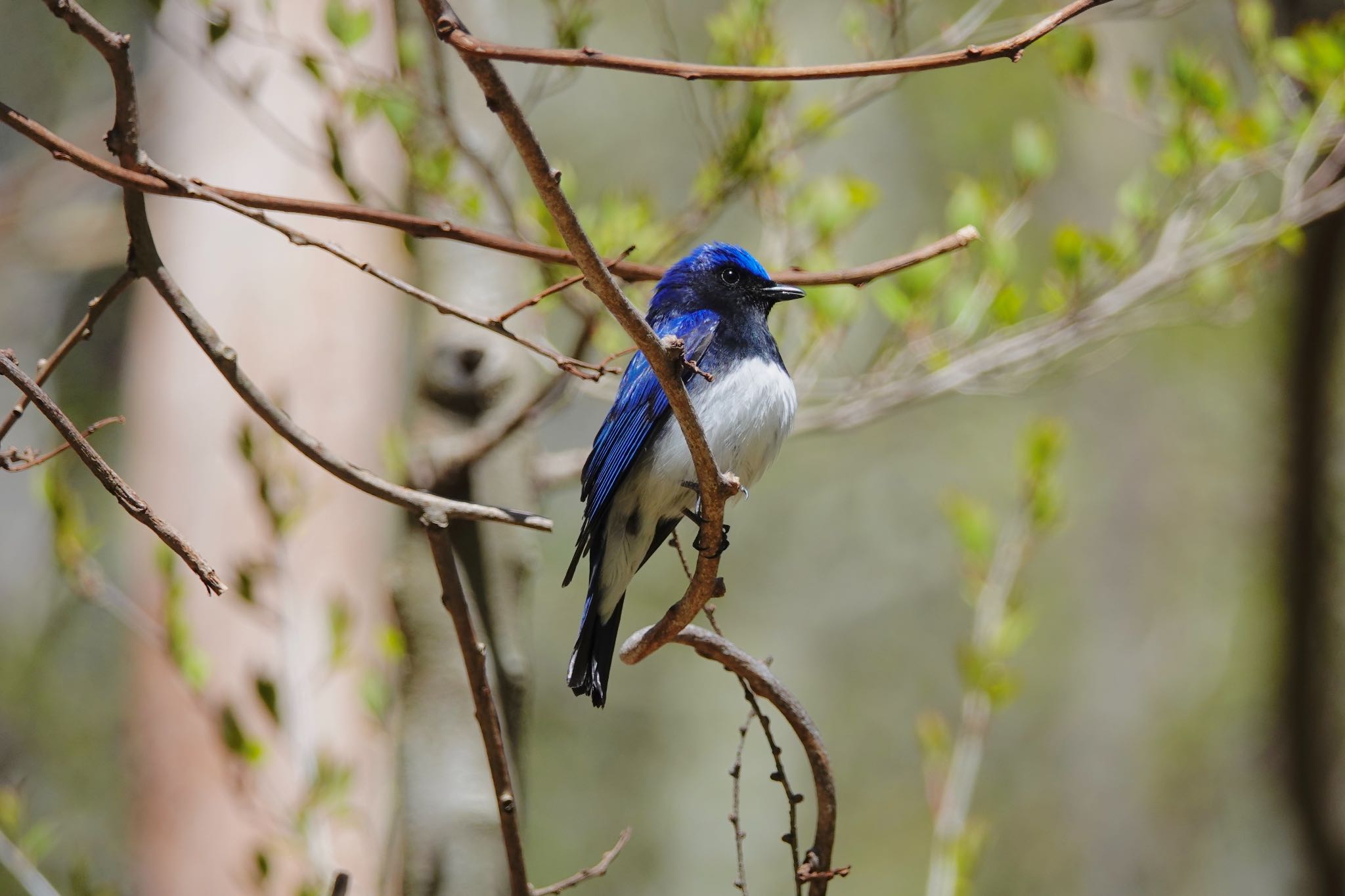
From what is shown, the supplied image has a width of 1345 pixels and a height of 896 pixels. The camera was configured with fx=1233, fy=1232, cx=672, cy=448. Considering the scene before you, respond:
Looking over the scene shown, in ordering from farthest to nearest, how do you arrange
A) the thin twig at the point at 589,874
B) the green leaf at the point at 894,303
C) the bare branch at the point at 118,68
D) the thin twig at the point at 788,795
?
the green leaf at the point at 894,303 → the thin twig at the point at 589,874 → the thin twig at the point at 788,795 → the bare branch at the point at 118,68

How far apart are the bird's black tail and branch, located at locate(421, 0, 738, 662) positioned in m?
0.61

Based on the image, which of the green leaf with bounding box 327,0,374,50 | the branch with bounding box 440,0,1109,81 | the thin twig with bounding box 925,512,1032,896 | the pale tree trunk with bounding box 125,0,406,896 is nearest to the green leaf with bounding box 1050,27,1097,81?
the thin twig with bounding box 925,512,1032,896

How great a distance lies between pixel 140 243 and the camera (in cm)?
171

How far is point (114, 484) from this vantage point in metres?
1.42

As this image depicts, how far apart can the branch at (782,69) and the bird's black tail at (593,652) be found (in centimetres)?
149

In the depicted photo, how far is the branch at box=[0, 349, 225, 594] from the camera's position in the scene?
1.38m

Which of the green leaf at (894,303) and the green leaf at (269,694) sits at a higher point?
the green leaf at (894,303)

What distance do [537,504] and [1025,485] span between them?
1.37 meters

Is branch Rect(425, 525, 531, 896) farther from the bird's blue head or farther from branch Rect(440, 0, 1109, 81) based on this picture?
the bird's blue head

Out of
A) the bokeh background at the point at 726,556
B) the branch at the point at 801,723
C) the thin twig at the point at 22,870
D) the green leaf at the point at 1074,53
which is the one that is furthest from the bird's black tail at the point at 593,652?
the green leaf at the point at 1074,53

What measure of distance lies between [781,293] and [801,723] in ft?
5.37

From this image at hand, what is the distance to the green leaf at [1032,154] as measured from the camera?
3516mm

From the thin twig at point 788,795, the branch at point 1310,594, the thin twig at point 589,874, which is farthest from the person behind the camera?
the branch at point 1310,594

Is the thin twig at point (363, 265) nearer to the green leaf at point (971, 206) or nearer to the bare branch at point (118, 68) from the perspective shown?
the bare branch at point (118, 68)
